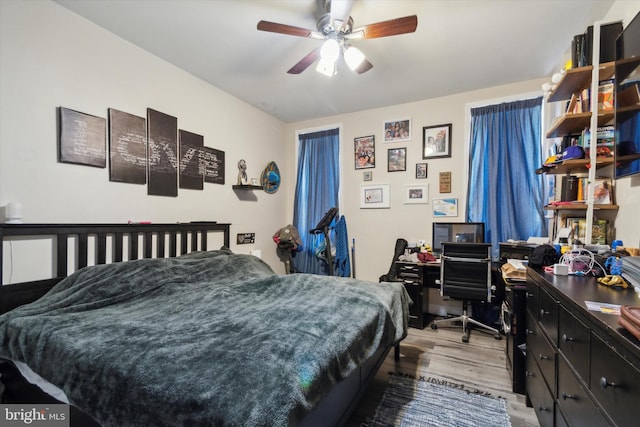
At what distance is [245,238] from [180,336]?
8.12 ft

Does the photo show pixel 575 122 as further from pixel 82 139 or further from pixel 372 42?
pixel 82 139

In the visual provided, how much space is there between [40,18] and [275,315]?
8.45ft

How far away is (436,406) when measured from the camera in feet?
5.98

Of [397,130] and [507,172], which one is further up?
[397,130]

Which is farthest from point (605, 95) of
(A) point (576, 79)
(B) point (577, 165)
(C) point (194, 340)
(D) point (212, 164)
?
(D) point (212, 164)

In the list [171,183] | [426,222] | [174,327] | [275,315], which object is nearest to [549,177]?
[426,222]

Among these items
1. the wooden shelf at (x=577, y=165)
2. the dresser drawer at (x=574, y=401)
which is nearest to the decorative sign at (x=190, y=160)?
the dresser drawer at (x=574, y=401)

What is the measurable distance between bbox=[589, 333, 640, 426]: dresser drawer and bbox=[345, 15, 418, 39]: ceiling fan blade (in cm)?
190

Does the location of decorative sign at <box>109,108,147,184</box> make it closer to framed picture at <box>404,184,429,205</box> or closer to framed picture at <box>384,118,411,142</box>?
framed picture at <box>384,118,411,142</box>

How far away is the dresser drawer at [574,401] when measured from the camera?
88 centimetres

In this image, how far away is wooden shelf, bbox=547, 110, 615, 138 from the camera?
1.78 meters

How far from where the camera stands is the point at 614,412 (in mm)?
764

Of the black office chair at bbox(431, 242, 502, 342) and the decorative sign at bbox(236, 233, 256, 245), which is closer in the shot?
the black office chair at bbox(431, 242, 502, 342)

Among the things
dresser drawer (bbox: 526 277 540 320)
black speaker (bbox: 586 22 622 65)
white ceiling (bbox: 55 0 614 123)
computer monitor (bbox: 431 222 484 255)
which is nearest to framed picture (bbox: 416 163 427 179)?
computer monitor (bbox: 431 222 484 255)
